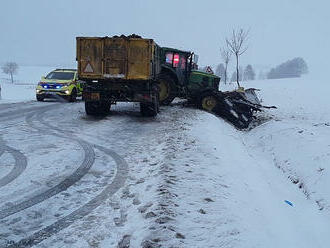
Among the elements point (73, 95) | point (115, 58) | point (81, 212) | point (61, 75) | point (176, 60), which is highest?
point (176, 60)

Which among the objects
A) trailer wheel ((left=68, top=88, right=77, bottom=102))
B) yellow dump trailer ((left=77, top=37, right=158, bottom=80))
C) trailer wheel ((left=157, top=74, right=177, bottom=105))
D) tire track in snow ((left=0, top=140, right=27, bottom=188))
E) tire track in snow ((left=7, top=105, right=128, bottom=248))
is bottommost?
tire track in snow ((left=7, top=105, right=128, bottom=248))

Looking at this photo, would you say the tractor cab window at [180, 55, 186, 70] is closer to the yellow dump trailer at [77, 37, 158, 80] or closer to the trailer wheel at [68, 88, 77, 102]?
the yellow dump trailer at [77, 37, 158, 80]

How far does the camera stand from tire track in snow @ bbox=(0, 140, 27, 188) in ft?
20.6

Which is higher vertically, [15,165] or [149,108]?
[149,108]

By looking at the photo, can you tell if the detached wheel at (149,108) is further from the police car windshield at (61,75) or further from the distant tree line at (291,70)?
the distant tree line at (291,70)

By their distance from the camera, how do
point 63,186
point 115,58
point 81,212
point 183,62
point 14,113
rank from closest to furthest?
1. point 81,212
2. point 63,186
3. point 115,58
4. point 14,113
5. point 183,62

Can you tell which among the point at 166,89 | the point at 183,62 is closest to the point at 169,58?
the point at 183,62

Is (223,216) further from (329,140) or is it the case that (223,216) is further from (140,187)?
(329,140)

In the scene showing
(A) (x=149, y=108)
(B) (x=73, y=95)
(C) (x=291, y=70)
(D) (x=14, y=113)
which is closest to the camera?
(A) (x=149, y=108)

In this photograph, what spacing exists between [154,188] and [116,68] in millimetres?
7709

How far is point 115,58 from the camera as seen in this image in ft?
42.2

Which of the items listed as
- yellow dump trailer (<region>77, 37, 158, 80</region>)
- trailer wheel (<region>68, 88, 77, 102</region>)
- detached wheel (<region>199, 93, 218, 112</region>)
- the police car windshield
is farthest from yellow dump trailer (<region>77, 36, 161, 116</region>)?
the police car windshield

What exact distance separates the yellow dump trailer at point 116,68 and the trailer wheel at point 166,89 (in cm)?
418

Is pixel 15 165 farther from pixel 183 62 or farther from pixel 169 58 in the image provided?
pixel 183 62
